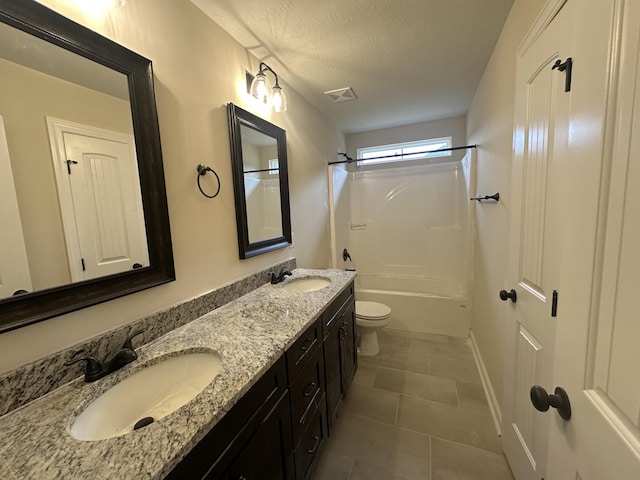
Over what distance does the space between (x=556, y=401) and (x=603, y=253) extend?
14.6 inches

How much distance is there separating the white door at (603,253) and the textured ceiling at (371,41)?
1.14 meters

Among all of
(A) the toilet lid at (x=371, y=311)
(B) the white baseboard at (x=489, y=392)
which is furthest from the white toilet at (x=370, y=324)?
(B) the white baseboard at (x=489, y=392)

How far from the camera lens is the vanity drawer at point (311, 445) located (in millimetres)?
1113

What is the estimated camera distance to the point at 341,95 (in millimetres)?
2287

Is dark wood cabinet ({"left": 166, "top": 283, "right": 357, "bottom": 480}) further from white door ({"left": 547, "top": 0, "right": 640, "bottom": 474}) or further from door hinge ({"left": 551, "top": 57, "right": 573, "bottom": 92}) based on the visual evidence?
door hinge ({"left": 551, "top": 57, "right": 573, "bottom": 92})

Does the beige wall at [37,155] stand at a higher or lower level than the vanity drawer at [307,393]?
higher

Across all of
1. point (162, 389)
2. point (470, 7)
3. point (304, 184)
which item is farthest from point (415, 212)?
point (162, 389)

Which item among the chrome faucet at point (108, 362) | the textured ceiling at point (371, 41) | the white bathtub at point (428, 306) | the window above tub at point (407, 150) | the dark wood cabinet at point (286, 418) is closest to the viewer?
the dark wood cabinet at point (286, 418)

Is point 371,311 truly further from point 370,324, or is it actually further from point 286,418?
point 286,418

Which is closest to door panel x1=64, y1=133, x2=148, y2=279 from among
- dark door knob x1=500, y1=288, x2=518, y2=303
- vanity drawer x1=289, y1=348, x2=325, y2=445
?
vanity drawer x1=289, y1=348, x2=325, y2=445

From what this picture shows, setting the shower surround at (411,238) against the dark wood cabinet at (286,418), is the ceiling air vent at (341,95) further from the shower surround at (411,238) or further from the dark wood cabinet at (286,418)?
the dark wood cabinet at (286,418)

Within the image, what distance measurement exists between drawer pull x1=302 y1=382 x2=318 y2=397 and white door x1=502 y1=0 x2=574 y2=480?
0.92 m

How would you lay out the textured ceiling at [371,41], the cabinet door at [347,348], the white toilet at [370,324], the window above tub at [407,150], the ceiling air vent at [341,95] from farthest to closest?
1. the window above tub at [407,150]
2. the white toilet at [370,324]
3. the ceiling air vent at [341,95]
4. the cabinet door at [347,348]
5. the textured ceiling at [371,41]

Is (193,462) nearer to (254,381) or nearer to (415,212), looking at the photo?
(254,381)
